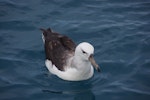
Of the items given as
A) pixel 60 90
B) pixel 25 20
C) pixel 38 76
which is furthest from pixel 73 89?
pixel 25 20

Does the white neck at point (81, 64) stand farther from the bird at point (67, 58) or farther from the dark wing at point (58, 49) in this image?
the dark wing at point (58, 49)

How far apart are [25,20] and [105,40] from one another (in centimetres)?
346

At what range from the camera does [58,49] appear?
529 inches

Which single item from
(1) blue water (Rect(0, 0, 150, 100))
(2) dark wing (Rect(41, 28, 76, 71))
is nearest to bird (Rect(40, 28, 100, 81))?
(2) dark wing (Rect(41, 28, 76, 71))

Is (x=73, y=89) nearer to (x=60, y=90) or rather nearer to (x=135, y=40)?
(x=60, y=90)

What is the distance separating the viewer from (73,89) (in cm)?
1262

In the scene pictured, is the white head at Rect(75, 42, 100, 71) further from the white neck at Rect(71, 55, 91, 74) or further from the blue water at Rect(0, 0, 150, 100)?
the blue water at Rect(0, 0, 150, 100)

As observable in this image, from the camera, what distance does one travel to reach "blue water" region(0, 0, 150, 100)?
12.5 metres

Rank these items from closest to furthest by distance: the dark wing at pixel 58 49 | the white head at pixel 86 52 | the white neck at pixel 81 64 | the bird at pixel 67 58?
the white head at pixel 86 52
the bird at pixel 67 58
the white neck at pixel 81 64
the dark wing at pixel 58 49

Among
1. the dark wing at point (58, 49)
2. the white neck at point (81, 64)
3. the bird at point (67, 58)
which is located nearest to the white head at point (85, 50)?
the bird at point (67, 58)

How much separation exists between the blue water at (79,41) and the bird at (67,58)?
26cm

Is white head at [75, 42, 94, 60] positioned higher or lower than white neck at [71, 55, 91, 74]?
higher

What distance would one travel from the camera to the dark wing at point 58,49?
43.2 ft

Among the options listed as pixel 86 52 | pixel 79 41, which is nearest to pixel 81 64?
pixel 86 52
